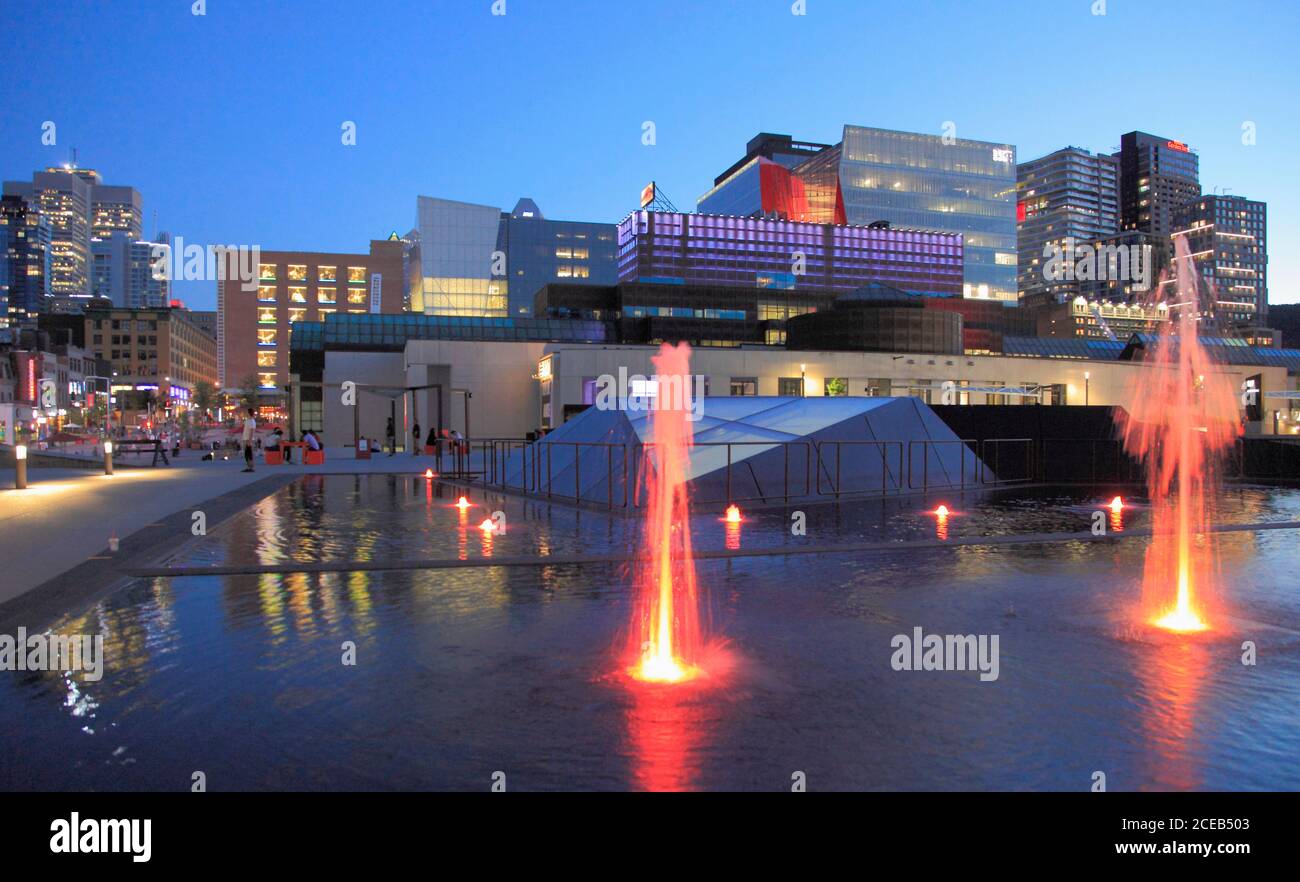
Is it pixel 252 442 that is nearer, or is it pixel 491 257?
pixel 252 442

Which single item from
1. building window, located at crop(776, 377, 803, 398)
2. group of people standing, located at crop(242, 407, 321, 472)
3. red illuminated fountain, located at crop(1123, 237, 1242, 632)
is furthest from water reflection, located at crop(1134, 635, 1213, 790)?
building window, located at crop(776, 377, 803, 398)

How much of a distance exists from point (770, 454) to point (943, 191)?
362ft

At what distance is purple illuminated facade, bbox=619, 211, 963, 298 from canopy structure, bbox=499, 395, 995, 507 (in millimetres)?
79793

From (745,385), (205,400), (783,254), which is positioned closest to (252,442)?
(745,385)

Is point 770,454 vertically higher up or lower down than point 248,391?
lower down

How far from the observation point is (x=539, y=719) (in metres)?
4.86

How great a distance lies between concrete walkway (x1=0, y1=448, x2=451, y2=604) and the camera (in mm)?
10227

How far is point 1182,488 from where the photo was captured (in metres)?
10.7

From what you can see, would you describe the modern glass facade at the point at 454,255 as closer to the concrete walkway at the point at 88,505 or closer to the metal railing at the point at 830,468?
the concrete walkway at the point at 88,505

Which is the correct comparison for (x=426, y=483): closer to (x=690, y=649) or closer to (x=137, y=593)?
(x=137, y=593)

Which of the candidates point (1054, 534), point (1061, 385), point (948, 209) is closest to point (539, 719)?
point (1054, 534)

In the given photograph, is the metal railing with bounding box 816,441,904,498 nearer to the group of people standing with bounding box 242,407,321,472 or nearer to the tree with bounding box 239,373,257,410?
the group of people standing with bounding box 242,407,321,472

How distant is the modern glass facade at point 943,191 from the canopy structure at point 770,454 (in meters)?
96.4

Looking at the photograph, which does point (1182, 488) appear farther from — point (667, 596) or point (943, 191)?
point (943, 191)
